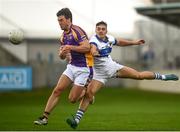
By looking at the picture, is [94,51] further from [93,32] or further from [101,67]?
[93,32]

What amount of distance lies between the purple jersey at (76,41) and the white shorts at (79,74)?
8cm

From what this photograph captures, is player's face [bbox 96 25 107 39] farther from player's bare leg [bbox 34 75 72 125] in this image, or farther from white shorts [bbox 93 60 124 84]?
player's bare leg [bbox 34 75 72 125]

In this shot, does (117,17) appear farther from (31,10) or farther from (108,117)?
(108,117)

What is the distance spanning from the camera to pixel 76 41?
→ 13.5 meters

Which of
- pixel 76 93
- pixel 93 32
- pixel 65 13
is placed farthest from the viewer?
pixel 93 32

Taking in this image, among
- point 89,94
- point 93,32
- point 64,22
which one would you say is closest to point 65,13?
point 64,22

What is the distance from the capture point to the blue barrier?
111 feet

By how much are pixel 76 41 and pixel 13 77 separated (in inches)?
822

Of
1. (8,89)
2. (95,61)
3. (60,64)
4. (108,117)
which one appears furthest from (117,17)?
(95,61)

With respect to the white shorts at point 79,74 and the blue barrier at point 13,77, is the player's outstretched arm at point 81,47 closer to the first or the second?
the white shorts at point 79,74

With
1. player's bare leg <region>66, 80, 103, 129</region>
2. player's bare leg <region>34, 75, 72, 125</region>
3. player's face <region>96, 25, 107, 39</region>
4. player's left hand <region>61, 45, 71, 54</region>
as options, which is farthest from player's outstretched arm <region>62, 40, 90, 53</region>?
player's bare leg <region>66, 80, 103, 129</region>

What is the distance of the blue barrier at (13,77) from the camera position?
111 feet

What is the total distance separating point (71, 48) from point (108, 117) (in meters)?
5.34

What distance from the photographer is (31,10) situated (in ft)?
148
